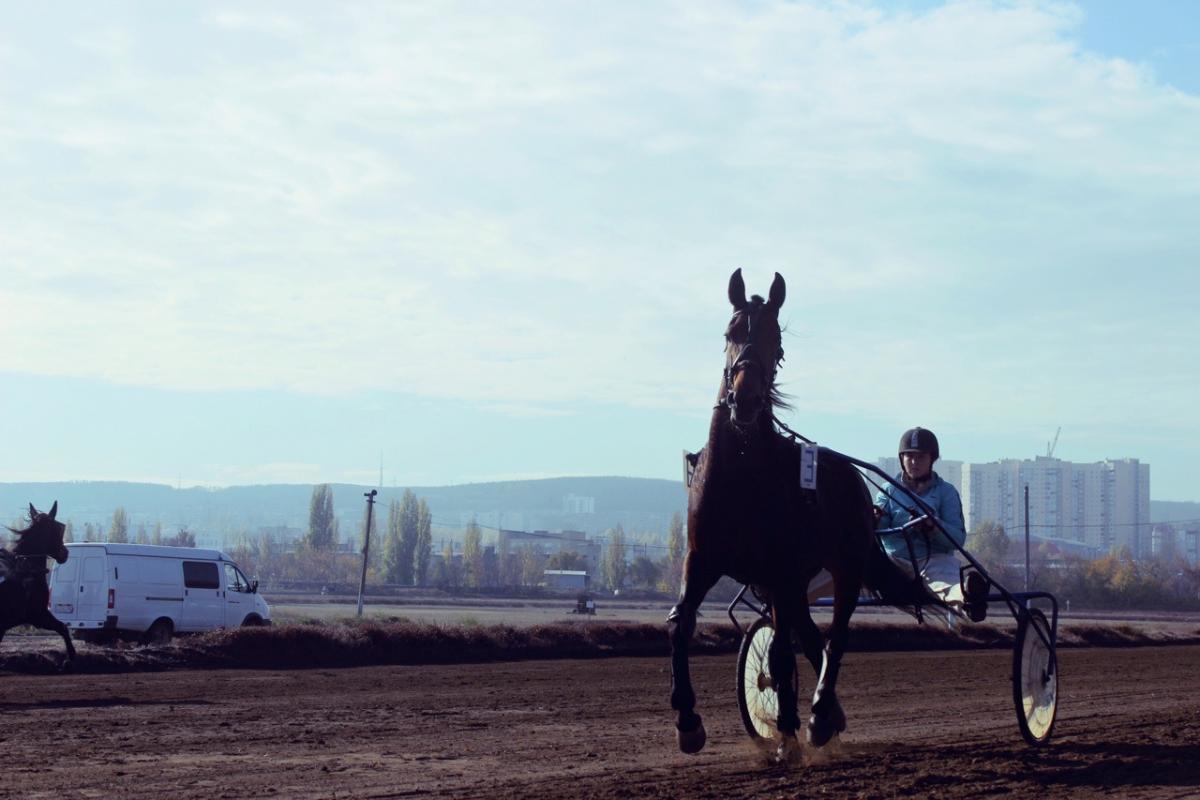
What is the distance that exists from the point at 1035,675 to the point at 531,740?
3654mm

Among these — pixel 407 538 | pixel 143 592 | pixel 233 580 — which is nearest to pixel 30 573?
pixel 143 592

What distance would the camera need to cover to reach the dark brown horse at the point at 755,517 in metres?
7.40

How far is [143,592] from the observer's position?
23.3 m

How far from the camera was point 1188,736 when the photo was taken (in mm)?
9547

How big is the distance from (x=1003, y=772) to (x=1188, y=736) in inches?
103

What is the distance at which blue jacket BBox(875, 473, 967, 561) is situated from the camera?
9516 mm

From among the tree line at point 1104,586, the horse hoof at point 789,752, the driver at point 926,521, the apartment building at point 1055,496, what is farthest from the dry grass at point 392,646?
the apartment building at point 1055,496

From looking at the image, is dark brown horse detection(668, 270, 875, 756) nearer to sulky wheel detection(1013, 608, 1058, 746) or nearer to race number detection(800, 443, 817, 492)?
race number detection(800, 443, 817, 492)

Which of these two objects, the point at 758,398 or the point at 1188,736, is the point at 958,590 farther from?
the point at 758,398

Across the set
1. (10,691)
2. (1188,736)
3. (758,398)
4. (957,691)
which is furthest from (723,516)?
(10,691)

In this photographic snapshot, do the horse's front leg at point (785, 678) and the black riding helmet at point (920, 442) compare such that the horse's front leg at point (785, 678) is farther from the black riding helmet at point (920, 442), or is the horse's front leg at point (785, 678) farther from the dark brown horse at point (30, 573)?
the dark brown horse at point (30, 573)

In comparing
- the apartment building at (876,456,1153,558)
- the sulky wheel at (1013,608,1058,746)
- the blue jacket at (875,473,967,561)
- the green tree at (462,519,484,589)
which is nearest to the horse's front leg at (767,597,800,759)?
the sulky wheel at (1013,608,1058,746)

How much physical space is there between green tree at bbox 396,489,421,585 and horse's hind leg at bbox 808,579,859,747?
9133cm

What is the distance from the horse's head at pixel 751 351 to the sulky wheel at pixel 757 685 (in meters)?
2.02
